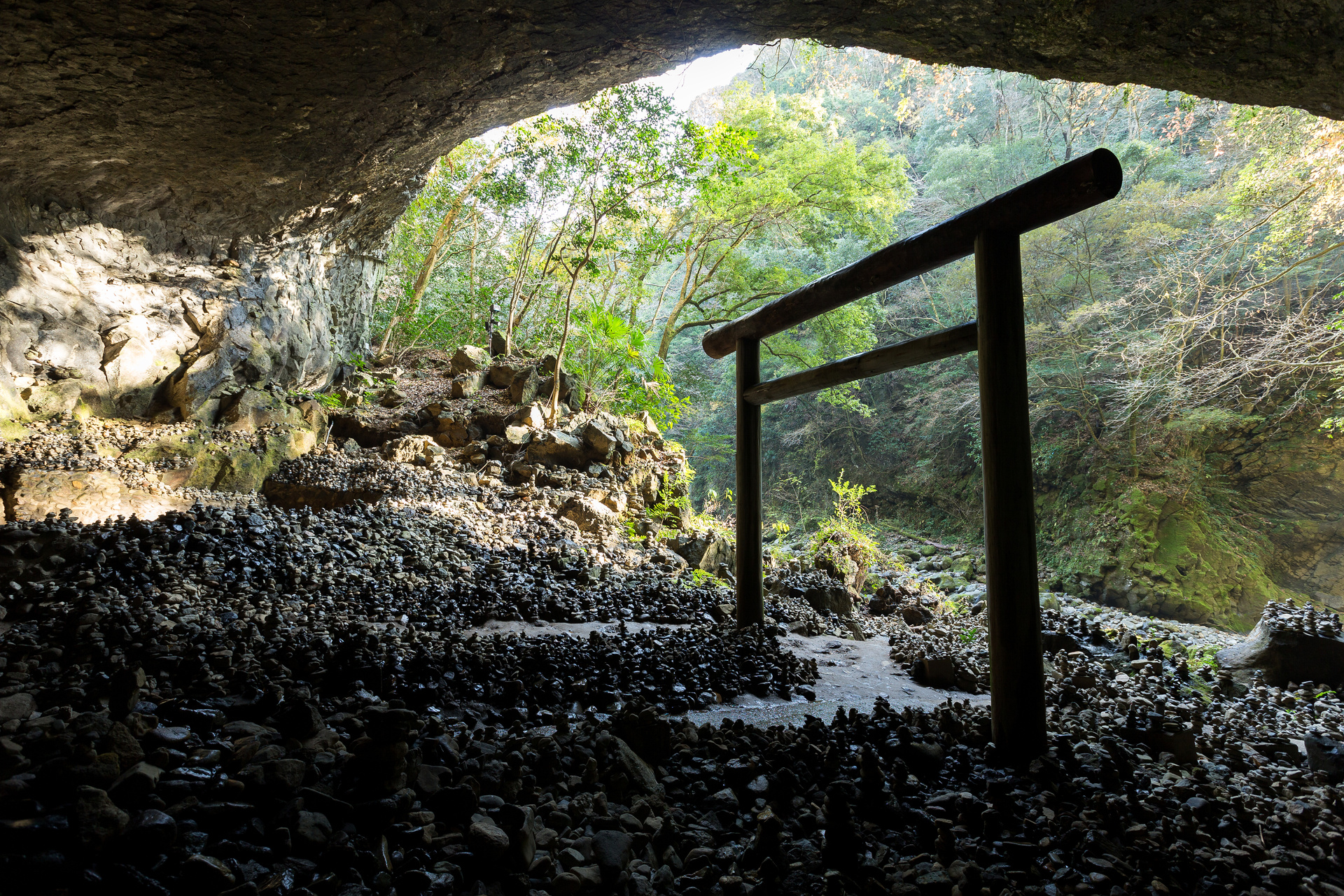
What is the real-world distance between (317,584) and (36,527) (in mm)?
1457

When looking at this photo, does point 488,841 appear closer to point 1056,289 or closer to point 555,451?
point 555,451

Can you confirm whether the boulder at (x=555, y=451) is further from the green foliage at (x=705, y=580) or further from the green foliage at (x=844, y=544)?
the green foliage at (x=844, y=544)

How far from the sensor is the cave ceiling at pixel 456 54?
2619 mm

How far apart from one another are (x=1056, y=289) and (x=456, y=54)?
13990 millimetres

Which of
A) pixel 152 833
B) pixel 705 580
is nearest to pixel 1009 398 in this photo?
pixel 152 833

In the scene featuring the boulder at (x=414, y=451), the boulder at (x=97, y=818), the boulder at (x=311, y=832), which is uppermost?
the boulder at (x=414, y=451)

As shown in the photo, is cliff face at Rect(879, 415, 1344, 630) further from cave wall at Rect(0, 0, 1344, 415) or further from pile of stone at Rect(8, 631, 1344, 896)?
pile of stone at Rect(8, 631, 1344, 896)

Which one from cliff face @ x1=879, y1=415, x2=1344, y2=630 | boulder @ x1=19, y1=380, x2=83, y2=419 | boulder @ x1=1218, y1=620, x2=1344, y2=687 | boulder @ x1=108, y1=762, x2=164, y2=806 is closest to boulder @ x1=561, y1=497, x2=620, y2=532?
boulder @ x1=19, y1=380, x2=83, y2=419

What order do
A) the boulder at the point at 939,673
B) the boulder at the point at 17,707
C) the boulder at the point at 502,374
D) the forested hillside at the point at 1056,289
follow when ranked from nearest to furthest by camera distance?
the boulder at the point at 17,707 → the boulder at the point at 939,673 → the forested hillside at the point at 1056,289 → the boulder at the point at 502,374

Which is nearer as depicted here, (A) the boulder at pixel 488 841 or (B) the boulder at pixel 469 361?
(A) the boulder at pixel 488 841

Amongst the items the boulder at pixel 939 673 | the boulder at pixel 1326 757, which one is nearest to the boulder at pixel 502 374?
the boulder at pixel 939 673

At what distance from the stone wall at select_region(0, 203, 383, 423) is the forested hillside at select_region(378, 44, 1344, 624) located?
9.93 ft

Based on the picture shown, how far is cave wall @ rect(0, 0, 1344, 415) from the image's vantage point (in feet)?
8.74

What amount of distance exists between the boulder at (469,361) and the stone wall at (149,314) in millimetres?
1687
